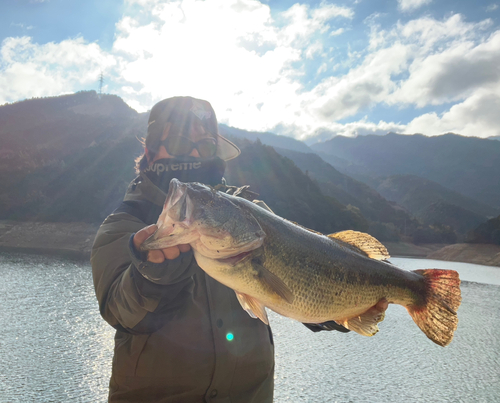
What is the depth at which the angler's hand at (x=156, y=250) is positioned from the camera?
195cm

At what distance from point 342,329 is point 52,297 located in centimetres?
2234

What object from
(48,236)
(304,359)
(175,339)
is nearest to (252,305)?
(175,339)

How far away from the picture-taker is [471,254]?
64125 millimetres

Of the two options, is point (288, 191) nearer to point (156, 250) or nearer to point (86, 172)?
point (86, 172)

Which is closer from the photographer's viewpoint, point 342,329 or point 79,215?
point 342,329

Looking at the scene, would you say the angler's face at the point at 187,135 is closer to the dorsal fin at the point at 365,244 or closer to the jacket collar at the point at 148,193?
the jacket collar at the point at 148,193

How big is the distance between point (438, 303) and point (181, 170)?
2.52m

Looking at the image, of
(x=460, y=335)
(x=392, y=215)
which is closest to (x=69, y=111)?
(x=392, y=215)

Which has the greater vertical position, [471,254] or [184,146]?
[184,146]

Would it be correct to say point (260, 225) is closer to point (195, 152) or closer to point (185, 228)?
point (185, 228)

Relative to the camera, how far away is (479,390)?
1216cm

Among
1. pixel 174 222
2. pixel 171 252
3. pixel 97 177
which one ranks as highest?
pixel 174 222

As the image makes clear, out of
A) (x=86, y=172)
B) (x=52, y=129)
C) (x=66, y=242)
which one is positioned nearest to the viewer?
(x=66, y=242)

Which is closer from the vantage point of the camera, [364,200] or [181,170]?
[181,170]
